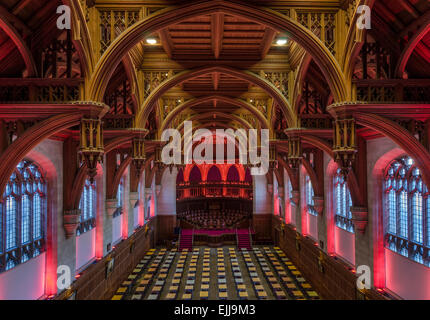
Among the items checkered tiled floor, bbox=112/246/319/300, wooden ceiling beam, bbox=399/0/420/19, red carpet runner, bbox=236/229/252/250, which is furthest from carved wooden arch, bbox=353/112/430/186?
red carpet runner, bbox=236/229/252/250

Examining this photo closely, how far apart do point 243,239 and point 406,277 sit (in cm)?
1694

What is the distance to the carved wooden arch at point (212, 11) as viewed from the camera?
6750 mm

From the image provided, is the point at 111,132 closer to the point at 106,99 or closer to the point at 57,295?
the point at 106,99

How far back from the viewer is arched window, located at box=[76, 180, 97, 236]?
1268cm

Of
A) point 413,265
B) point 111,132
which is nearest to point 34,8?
point 111,132

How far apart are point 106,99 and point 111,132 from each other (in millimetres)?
1352

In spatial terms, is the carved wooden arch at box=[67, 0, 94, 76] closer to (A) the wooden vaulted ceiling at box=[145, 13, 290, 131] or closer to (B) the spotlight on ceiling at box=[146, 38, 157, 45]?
(A) the wooden vaulted ceiling at box=[145, 13, 290, 131]

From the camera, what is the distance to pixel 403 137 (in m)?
6.72

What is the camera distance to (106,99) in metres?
11.4

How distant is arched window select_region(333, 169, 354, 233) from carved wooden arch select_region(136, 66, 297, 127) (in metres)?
3.97

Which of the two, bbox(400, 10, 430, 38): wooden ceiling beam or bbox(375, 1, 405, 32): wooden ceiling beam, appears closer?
bbox(400, 10, 430, 38): wooden ceiling beam
